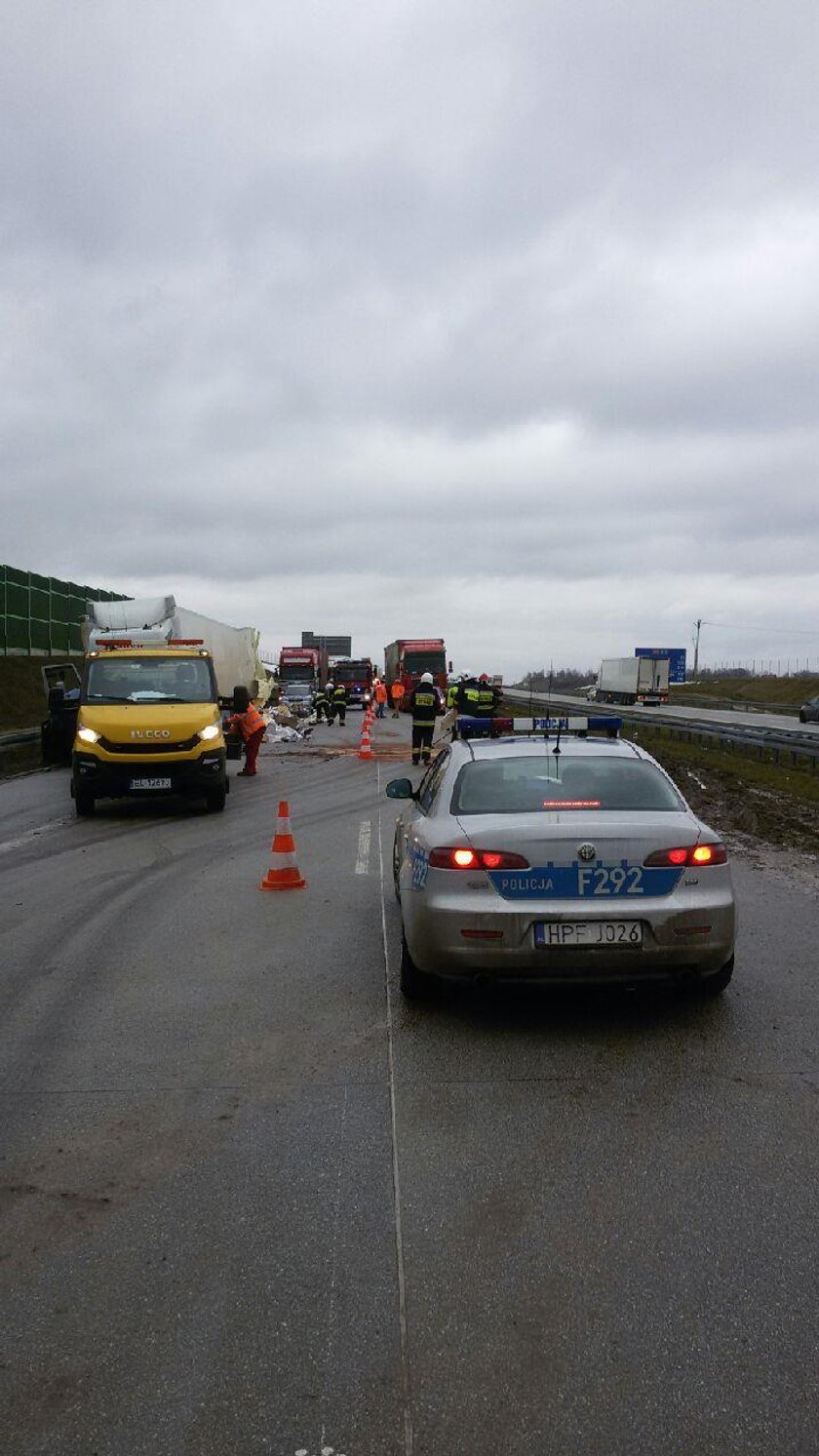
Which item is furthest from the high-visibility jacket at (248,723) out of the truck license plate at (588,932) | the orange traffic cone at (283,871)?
the truck license plate at (588,932)

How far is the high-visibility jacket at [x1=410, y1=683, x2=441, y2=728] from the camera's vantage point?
20.3 metres

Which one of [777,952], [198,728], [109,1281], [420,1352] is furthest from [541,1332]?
[198,728]

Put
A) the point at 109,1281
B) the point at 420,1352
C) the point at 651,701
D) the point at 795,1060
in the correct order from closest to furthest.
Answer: the point at 420,1352 → the point at 109,1281 → the point at 795,1060 → the point at 651,701

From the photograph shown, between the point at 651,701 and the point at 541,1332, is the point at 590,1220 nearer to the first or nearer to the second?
the point at 541,1332

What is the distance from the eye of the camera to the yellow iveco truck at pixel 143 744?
1434 cm

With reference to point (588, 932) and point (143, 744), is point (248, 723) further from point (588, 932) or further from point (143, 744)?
point (588, 932)

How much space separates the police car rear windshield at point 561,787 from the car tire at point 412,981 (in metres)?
0.82

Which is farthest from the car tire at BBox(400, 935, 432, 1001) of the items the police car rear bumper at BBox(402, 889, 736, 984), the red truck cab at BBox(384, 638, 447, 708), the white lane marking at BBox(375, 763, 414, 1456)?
the red truck cab at BBox(384, 638, 447, 708)

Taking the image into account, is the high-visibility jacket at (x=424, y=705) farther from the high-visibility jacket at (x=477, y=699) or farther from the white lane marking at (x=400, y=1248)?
the white lane marking at (x=400, y=1248)

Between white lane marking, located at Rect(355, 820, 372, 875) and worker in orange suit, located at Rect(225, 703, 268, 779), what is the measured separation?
624cm

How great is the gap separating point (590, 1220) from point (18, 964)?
14.6 feet

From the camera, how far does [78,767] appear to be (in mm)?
14406

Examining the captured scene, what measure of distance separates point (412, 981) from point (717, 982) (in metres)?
1.57

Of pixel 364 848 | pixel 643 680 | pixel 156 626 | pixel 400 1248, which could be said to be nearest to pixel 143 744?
pixel 364 848
